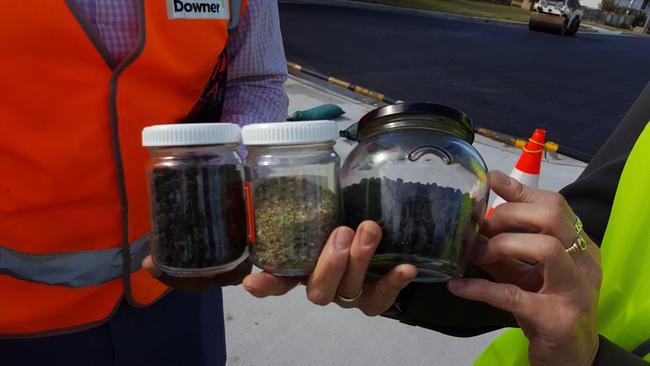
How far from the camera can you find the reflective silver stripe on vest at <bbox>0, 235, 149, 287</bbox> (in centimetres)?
91

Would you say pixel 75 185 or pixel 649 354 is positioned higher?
pixel 75 185

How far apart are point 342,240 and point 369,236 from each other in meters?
A: 0.04

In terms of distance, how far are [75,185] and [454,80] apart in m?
7.07

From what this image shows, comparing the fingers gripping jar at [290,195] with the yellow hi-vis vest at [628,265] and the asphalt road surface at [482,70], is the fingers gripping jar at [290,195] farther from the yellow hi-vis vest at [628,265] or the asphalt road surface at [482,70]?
the asphalt road surface at [482,70]

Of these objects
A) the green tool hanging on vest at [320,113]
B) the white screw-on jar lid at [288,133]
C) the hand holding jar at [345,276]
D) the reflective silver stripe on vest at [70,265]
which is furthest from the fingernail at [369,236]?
the green tool hanging on vest at [320,113]

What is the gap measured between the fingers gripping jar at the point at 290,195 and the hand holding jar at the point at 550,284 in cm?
25

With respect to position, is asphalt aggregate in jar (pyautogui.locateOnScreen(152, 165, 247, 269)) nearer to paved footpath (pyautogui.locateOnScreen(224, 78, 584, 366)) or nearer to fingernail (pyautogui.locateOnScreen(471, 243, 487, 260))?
fingernail (pyautogui.locateOnScreen(471, 243, 487, 260))

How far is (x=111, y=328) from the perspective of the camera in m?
1.06

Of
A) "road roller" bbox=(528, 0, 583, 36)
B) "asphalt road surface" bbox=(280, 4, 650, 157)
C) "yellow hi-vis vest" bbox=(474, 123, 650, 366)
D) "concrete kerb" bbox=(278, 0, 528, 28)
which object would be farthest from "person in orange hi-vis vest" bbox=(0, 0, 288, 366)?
"road roller" bbox=(528, 0, 583, 36)

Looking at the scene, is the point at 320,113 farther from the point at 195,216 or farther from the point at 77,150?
the point at 195,216

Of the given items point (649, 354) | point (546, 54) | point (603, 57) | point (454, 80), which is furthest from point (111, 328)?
point (603, 57)

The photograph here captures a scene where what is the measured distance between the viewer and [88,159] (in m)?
0.89

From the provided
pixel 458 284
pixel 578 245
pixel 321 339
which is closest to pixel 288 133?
pixel 458 284

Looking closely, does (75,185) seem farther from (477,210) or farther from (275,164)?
(477,210)
